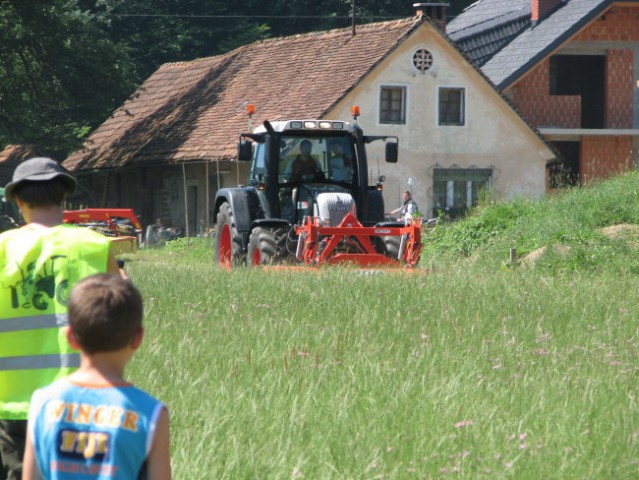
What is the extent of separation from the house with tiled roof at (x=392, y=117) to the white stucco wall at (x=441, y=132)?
1.1 inches

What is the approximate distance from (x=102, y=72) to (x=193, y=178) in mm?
3939

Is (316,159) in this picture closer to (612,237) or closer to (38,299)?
(612,237)

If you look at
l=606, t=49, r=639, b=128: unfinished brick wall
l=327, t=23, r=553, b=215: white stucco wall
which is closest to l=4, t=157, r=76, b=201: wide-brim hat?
l=327, t=23, r=553, b=215: white stucco wall

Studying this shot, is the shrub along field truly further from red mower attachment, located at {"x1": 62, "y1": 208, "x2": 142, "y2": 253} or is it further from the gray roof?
the gray roof

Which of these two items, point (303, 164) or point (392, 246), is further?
point (303, 164)

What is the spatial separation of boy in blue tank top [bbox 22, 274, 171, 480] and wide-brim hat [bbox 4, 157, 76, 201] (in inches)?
45.6

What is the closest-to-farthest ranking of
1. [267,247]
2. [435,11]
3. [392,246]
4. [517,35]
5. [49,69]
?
[267,247]
[392,246]
[49,69]
[435,11]
[517,35]

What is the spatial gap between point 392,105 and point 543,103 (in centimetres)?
657

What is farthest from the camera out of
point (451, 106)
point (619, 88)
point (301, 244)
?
point (619, 88)

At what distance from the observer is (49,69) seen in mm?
40750

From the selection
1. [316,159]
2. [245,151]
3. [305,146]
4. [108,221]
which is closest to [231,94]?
[108,221]

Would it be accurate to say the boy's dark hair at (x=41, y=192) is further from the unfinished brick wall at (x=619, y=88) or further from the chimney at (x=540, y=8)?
the chimney at (x=540, y=8)

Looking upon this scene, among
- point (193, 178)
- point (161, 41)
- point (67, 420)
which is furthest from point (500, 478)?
point (161, 41)

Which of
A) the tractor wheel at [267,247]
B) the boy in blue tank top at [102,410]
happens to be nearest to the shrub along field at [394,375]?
the boy in blue tank top at [102,410]
